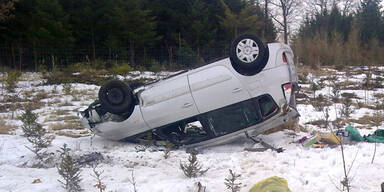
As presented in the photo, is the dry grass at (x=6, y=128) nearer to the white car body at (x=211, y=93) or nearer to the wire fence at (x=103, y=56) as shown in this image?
the white car body at (x=211, y=93)

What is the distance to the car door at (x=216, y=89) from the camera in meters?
4.67

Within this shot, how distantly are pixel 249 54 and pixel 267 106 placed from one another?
0.88m

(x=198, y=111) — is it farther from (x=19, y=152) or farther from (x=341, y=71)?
(x=341, y=71)

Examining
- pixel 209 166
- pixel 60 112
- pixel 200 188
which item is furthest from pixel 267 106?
pixel 60 112

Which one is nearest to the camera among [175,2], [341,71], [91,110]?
[91,110]

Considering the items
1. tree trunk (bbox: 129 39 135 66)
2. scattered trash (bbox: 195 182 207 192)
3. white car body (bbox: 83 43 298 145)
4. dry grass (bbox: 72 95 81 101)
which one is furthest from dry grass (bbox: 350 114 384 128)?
tree trunk (bbox: 129 39 135 66)

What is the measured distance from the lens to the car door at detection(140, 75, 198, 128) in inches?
189

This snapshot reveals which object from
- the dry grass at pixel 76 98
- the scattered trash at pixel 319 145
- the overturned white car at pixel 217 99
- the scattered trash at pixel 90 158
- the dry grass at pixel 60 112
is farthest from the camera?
the dry grass at pixel 76 98

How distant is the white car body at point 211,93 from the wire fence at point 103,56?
34.3 feet

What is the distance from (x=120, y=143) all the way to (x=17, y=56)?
13388mm

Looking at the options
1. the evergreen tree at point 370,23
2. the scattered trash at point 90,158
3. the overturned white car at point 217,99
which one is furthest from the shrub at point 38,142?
the evergreen tree at point 370,23

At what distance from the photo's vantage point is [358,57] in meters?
16.2

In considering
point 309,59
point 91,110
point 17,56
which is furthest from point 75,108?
point 309,59

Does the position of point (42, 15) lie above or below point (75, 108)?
above
